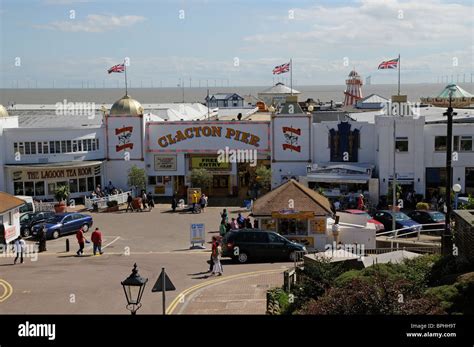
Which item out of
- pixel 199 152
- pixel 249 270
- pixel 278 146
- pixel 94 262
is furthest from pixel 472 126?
pixel 94 262

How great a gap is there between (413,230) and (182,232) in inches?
382

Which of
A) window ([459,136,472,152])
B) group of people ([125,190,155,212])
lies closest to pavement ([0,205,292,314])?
group of people ([125,190,155,212])

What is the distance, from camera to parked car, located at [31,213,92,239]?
29.7 m

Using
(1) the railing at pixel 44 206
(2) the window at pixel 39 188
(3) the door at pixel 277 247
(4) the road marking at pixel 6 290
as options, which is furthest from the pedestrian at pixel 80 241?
(2) the window at pixel 39 188

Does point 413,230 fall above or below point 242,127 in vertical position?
below

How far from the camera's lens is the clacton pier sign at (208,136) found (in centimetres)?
4222

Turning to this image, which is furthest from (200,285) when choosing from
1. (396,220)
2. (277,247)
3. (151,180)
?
(151,180)

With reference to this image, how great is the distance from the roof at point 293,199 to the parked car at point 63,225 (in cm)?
840

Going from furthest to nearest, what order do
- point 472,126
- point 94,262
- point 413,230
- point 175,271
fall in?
1. point 472,126
2. point 413,230
3. point 94,262
4. point 175,271

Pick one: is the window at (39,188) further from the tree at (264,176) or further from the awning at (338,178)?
the awning at (338,178)

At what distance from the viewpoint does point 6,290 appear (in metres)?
19.6

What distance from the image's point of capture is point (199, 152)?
42.6 metres

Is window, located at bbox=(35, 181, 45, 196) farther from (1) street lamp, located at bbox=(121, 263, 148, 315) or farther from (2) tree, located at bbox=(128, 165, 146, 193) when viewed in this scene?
(1) street lamp, located at bbox=(121, 263, 148, 315)
